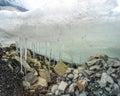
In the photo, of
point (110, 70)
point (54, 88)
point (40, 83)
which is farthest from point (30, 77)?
point (110, 70)

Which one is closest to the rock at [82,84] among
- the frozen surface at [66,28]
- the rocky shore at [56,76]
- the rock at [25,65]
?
the rocky shore at [56,76]

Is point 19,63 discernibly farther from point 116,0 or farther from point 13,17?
point 116,0

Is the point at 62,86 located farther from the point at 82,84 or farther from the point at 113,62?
the point at 113,62

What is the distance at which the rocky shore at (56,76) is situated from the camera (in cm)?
223

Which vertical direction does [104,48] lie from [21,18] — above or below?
below

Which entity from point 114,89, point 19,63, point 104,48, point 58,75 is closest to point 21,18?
point 19,63

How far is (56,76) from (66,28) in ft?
1.25

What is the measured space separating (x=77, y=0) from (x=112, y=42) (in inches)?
16.9

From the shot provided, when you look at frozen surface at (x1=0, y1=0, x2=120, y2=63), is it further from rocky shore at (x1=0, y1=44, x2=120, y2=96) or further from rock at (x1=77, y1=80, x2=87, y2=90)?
rock at (x1=77, y1=80, x2=87, y2=90)

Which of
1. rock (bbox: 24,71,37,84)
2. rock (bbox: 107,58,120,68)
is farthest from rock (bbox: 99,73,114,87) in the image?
rock (bbox: 24,71,37,84)

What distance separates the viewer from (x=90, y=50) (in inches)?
96.1

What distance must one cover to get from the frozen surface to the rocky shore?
3.3 inches

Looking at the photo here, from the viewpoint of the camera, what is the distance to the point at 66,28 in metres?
2.37

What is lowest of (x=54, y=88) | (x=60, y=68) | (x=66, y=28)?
(x=54, y=88)
